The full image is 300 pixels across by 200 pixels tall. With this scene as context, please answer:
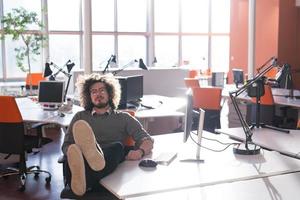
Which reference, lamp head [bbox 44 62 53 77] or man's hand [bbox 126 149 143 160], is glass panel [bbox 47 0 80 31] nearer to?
lamp head [bbox 44 62 53 77]

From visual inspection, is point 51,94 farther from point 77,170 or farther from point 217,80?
point 217,80

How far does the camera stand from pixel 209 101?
6055 mm

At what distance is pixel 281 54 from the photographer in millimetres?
11164

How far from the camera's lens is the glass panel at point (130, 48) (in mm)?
11945

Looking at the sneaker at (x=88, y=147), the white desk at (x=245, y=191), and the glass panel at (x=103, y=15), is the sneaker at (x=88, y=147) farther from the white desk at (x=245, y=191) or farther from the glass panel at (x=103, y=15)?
the glass panel at (x=103, y=15)

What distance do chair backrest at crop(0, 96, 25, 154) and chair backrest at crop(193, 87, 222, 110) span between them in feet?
8.33

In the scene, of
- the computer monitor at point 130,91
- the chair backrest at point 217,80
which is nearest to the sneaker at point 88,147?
the computer monitor at point 130,91

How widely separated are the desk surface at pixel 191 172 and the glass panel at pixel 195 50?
9899 millimetres

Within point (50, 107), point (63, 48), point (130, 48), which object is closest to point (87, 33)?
point (50, 107)

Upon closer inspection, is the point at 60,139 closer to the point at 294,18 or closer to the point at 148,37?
the point at 148,37

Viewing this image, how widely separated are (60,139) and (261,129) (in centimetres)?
391

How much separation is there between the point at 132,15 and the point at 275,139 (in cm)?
900

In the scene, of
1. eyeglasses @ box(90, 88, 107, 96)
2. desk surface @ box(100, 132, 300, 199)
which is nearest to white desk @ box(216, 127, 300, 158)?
desk surface @ box(100, 132, 300, 199)

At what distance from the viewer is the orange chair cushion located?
170 inches
